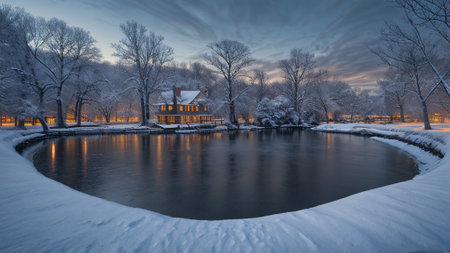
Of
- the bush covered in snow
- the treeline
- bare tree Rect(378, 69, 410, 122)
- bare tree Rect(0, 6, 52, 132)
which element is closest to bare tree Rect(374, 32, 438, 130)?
the treeline

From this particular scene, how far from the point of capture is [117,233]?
9.20 feet

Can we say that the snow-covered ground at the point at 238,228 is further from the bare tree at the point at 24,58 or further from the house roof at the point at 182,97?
the house roof at the point at 182,97

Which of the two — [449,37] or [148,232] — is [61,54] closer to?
[148,232]

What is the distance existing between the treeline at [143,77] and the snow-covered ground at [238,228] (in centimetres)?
1352

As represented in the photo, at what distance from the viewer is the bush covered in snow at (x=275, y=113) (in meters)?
51.8

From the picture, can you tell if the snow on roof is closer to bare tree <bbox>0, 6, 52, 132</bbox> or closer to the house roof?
the house roof

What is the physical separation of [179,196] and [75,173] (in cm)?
631

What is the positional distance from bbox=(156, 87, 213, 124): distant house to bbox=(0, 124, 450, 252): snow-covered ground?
43.2 m

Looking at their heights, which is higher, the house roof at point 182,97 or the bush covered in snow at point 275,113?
the house roof at point 182,97

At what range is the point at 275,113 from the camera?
171 feet

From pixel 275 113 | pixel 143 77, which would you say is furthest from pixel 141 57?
pixel 275 113

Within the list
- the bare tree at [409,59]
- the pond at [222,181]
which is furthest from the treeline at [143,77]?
the pond at [222,181]

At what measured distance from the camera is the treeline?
2108 centimetres

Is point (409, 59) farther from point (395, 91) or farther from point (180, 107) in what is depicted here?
point (180, 107)
